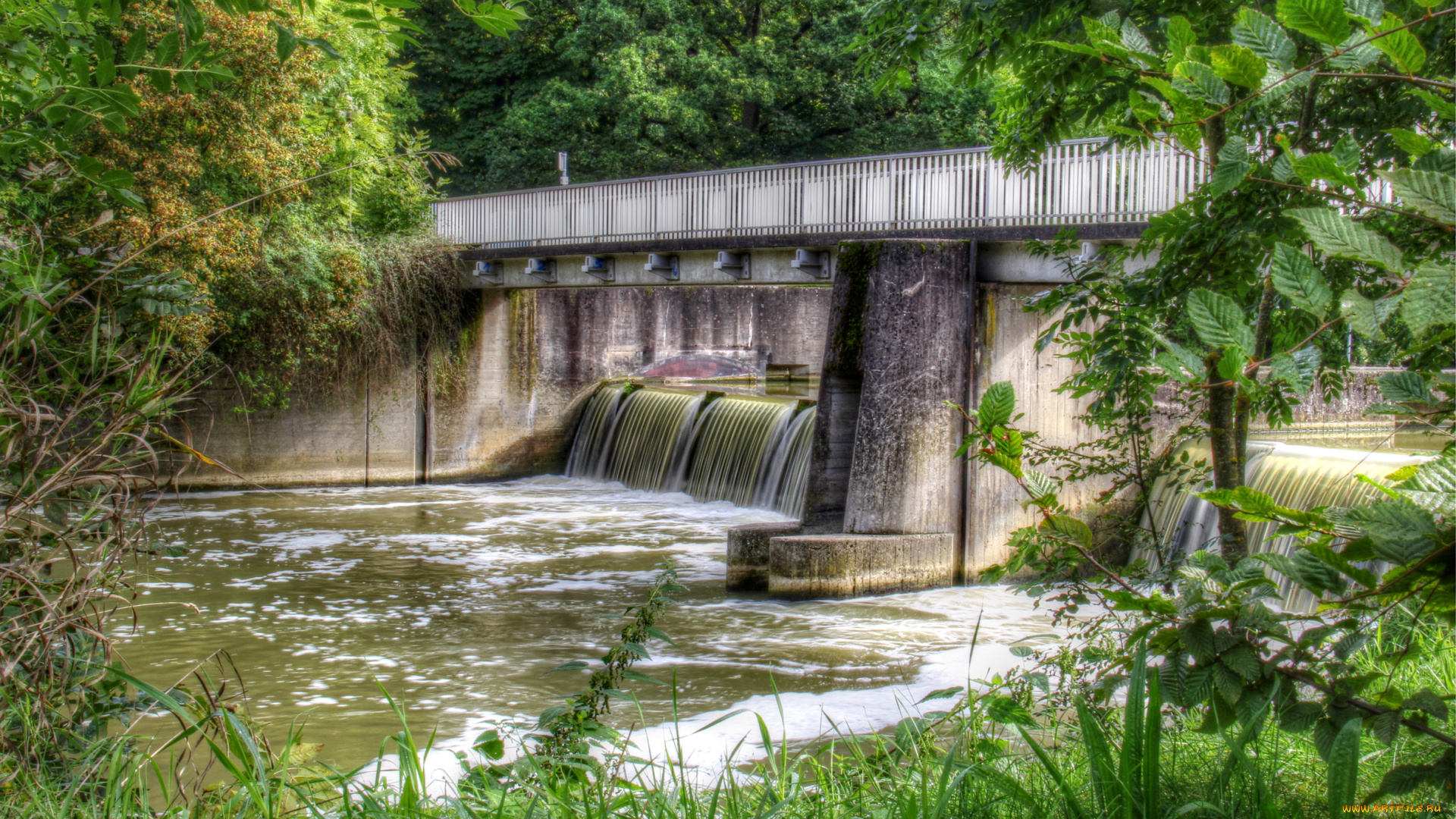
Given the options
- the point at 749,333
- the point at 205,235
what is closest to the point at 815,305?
the point at 749,333

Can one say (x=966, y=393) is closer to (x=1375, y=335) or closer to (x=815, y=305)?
(x=1375, y=335)

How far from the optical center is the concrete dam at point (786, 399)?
36.1 feet

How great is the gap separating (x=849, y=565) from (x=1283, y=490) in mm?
3961

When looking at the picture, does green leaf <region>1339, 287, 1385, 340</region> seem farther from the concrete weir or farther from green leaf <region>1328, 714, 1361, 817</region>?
the concrete weir

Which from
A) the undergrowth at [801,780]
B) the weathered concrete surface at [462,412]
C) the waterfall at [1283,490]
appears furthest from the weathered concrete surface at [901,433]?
the weathered concrete surface at [462,412]

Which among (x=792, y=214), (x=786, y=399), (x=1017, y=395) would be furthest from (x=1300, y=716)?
(x=786, y=399)

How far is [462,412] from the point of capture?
2006 cm

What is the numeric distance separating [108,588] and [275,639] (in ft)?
23.2

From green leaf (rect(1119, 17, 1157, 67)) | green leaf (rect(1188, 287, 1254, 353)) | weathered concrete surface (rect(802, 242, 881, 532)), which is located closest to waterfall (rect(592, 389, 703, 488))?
weathered concrete surface (rect(802, 242, 881, 532))

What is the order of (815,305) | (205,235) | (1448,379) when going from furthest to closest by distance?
(815,305)
(205,235)
(1448,379)

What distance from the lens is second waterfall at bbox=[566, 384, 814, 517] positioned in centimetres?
1592

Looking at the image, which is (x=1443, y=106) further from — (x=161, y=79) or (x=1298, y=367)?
(x=161, y=79)

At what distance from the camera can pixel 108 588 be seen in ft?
10.0

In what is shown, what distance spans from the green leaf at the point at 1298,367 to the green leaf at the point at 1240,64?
0.39m
